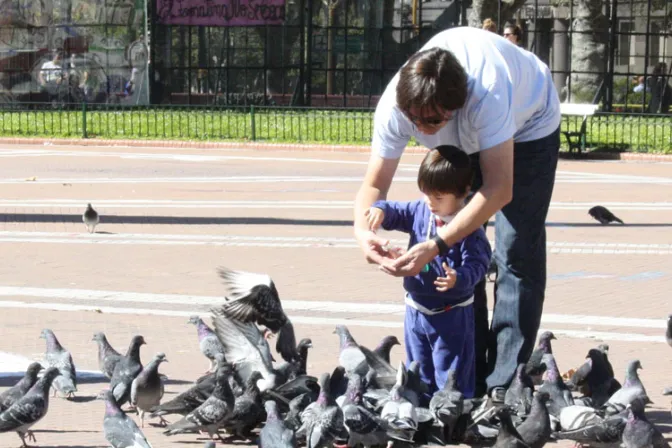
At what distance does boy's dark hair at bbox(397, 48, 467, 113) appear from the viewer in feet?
15.5

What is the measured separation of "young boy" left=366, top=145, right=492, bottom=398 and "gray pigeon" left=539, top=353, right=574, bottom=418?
1.12ft

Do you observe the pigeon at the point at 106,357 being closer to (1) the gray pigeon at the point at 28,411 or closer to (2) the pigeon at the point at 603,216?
(1) the gray pigeon at the point at 28,411

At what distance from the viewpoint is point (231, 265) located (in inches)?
432

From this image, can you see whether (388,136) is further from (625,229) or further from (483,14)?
(483,14)

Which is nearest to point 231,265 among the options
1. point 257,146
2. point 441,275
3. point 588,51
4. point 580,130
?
point 441,275

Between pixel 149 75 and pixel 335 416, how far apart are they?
30.7 metres

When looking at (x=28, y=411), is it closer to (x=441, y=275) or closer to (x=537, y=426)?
(x=441, y=275)

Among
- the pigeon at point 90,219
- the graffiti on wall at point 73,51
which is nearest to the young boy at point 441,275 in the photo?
the pigeon at point 90,219

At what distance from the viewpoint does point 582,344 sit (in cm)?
752

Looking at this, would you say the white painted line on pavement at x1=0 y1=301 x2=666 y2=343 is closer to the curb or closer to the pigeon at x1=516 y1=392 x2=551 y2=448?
the pigeon at x1=516 y1=392 x2=551 y2=448

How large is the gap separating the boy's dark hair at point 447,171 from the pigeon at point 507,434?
36.1 inches

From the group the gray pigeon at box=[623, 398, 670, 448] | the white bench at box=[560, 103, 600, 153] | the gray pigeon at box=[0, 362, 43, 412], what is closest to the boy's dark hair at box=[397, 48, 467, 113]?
the gray pigeon at box=[623, 398, 670, 448]

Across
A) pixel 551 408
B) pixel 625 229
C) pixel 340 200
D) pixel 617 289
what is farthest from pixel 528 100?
pixel 340 200

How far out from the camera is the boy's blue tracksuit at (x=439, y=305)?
5.39 m
